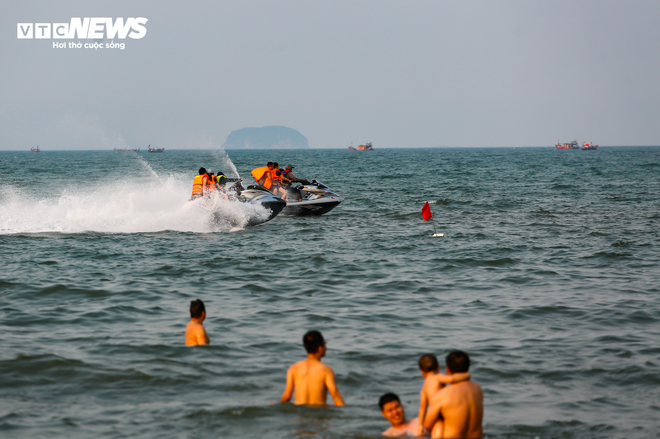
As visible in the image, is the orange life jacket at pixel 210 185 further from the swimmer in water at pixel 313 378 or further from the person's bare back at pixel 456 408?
the person's bare back at pixel 456 408

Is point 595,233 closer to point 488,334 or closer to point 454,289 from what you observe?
point 454,289

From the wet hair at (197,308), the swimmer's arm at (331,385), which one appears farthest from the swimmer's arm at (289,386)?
the wet hair at (197,308)

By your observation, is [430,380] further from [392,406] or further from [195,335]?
[195,335]

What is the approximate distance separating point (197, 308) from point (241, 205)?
1284cm

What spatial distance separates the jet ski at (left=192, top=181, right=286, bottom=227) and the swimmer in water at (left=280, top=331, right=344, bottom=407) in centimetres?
1434

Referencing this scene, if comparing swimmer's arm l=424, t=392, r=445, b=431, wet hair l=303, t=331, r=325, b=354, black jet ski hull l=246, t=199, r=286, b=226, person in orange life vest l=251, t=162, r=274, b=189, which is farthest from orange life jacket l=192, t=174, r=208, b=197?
swimmer's arm l=424, t=392, r=445, b=431

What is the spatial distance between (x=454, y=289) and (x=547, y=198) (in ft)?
71.4

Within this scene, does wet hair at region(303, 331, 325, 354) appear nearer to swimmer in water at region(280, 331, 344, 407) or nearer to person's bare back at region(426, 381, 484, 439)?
swimmer in water at region(280, 331, 344, 407)

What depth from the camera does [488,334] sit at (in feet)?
30.2

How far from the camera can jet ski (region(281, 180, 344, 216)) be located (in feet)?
75.8

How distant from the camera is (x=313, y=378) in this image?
6.13 m

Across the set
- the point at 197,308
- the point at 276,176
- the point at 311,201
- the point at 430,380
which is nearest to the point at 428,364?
the point at 430,380

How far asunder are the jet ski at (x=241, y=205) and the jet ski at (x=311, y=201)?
5.85ft

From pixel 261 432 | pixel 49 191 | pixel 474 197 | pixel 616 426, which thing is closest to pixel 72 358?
pixel 261 432
